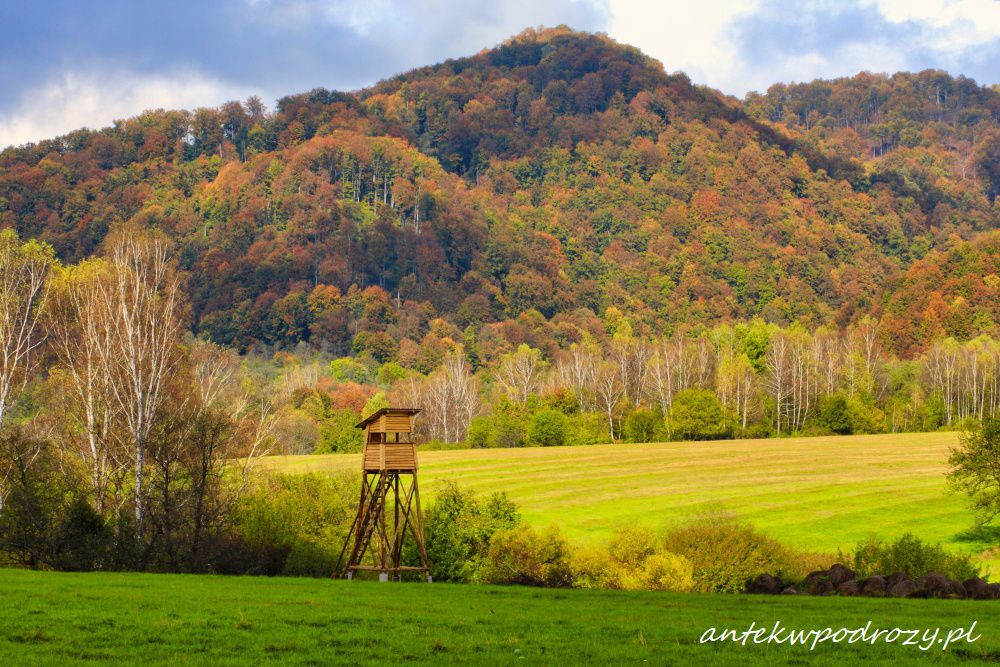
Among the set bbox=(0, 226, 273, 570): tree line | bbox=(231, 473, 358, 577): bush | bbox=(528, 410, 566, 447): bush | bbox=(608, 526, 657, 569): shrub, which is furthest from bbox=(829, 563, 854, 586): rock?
bbox=(528, 410, 566, 447): bush

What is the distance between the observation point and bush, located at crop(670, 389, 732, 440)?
381 ft

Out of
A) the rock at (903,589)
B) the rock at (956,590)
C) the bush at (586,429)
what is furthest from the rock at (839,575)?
the bush at (586,429)

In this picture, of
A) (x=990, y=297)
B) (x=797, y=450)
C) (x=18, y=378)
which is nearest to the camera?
(x=18, y=378)

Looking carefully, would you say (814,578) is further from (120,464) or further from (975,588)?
(120,464)

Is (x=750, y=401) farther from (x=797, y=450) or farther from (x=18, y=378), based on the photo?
(x=18, y=378)

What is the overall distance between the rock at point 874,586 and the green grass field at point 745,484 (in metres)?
13.2

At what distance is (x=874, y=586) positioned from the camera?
→ 3491 cm

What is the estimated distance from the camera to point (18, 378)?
65938 millimetres

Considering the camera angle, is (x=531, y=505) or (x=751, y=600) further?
(x=531, y=505)

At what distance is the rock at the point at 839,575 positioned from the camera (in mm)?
36938

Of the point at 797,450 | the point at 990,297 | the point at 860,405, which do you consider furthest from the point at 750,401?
the point at 990,297

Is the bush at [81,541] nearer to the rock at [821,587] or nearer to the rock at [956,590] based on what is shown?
the rock at [821,587]

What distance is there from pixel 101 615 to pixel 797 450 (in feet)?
265

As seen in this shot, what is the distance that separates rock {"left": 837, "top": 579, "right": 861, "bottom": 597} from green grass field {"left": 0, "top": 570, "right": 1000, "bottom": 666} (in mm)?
4666
